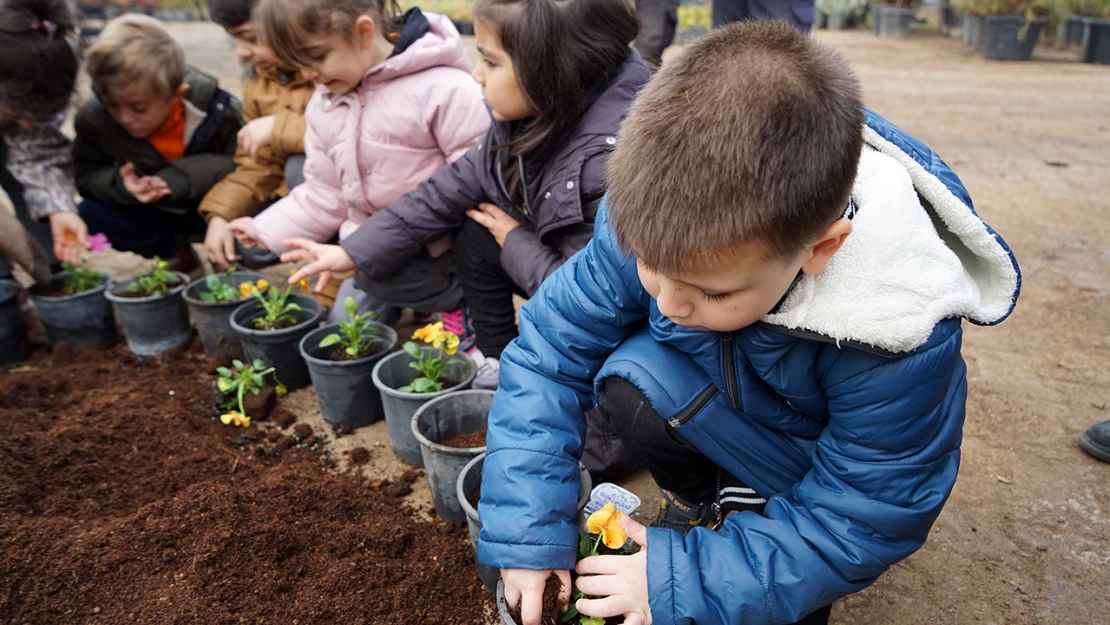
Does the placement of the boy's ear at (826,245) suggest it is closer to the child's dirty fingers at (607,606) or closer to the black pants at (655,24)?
the child's dirty fingers at (607,606)

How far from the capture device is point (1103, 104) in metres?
6.67

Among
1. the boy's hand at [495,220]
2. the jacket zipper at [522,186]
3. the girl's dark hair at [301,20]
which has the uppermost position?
the girl's dark hair at [301,20]

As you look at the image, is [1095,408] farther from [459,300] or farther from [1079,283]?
[459,300]

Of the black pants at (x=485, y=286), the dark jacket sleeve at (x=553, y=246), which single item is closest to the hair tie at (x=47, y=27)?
the black pants at (x=485, y=286)

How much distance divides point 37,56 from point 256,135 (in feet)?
2.53

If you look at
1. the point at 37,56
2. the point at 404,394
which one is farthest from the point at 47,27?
the point at 404,394

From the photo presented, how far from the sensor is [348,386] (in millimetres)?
2277

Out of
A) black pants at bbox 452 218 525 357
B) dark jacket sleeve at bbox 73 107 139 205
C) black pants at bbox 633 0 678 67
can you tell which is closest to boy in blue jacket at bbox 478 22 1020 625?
black pants at bbox 452 218 525 357

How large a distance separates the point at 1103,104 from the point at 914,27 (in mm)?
8277

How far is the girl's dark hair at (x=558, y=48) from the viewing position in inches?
72.0

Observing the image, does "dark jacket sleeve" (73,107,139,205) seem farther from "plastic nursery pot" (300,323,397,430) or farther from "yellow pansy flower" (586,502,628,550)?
"yellow pansy flower" (586,502,628,550)

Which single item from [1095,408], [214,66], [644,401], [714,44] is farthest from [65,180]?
[214,66]

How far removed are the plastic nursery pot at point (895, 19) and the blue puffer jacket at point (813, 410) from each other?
1337cm

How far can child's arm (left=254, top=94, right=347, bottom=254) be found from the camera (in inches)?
110
